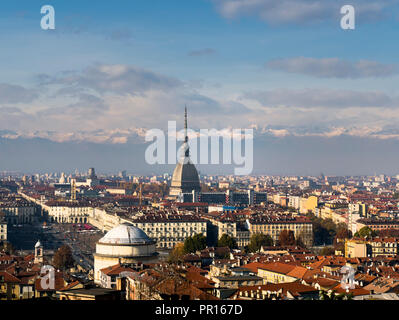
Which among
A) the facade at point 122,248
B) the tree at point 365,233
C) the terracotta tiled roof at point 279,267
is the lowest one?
the tree at point 365,233

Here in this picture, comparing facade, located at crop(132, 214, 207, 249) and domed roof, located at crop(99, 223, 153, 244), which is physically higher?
domed roof, located at crop(99, 223, 153, 244)

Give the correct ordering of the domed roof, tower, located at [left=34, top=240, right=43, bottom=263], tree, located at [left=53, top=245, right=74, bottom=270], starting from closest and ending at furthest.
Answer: the domed roof → tower, located at [left=34, top=240, right=43, bottom=263] → tree, located at [left=53, top=245, right=74, bottom=270]

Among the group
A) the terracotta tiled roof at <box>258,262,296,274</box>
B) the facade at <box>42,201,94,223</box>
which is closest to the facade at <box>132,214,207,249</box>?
the terracotta tiled roof at <box>258,262,296,274</box>

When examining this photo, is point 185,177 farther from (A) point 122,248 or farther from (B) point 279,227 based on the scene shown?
(A) point 122,248

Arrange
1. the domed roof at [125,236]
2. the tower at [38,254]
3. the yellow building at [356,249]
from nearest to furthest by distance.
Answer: the domed roof at [125,236], the tower at [38,254], the yellow building at [356,249]

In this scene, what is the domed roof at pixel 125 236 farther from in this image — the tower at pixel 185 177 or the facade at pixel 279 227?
the tower at pixel 185 177

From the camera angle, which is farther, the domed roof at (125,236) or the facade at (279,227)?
the facade at (279,227)

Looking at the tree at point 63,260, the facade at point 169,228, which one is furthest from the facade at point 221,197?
the tree at point 63,260

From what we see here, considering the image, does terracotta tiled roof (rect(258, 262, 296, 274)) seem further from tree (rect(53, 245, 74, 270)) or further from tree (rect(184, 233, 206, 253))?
tree (rect(184, 233, 206, 253))
